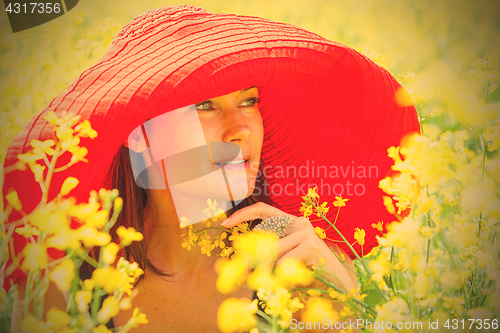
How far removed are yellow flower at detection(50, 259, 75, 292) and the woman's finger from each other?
337 mm

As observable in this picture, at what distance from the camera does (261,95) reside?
829 mm

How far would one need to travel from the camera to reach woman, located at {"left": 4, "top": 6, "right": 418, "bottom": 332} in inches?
16.7

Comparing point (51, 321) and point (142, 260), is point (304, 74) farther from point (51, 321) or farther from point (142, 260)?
point (142, 260)

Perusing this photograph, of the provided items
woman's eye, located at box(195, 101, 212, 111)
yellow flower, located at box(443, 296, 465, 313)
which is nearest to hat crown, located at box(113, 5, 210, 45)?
woman's eye, located at box(195, 101, 212, 111)

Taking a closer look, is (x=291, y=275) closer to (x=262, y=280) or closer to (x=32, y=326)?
(x=262, y=280)

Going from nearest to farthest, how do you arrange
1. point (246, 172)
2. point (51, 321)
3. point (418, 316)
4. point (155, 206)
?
point (51, 321) → point (418, 316) → point (246, 172) → point (155, 206)

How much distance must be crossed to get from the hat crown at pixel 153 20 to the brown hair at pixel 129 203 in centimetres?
33

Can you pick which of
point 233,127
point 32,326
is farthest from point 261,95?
point 32,326

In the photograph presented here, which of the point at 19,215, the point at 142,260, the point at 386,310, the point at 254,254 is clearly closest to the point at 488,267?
the point at 386,310

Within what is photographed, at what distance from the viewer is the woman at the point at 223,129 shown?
42 centimetres

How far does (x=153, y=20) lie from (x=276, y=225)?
404 mm

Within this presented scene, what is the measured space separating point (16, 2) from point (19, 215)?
0.38 m

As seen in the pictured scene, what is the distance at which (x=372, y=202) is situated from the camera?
2.54ft

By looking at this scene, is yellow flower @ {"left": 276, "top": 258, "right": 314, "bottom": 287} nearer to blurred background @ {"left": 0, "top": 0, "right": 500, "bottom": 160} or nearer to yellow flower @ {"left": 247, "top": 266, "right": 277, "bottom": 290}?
yellow flower @ {"left": 247, "top": 266, "right": 277, "bottom": 290}
